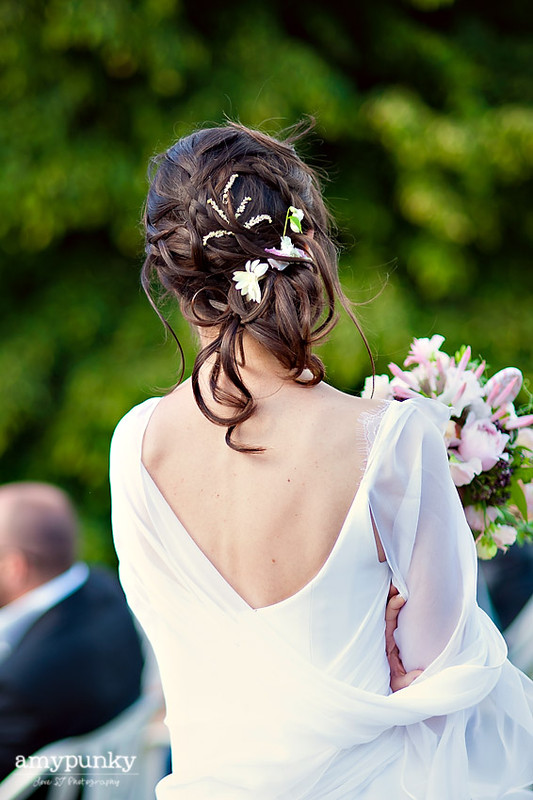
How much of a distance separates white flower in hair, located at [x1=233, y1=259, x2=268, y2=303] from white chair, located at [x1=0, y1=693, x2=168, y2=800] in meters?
2.18

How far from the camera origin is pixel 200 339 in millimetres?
1571

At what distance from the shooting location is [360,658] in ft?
4.77

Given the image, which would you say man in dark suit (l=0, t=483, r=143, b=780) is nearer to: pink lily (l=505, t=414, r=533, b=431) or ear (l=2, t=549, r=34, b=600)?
ear (l=2, t=549, r=34, b=600)

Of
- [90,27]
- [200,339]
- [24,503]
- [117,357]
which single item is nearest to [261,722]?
[200,339]

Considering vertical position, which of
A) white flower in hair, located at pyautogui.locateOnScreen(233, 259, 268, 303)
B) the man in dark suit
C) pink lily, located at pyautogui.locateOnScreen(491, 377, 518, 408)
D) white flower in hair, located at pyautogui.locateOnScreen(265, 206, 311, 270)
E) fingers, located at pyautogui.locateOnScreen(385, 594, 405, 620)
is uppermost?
white flower in hair, located at pyautogui.locateOnScreen(265, 206, 311, 270)

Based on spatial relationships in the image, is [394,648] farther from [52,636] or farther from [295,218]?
[52,636]

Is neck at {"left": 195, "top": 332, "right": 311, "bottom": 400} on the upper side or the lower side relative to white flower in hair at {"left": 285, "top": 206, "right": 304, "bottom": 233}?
lower

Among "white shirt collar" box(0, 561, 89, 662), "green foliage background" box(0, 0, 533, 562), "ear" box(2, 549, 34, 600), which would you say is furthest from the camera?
"green foliage background" box(0, 0, 533, 562)

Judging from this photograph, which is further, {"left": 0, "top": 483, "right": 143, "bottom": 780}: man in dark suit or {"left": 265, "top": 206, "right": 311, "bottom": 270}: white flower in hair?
{"left": 0, "top": 483, "right": 143, "bottom": 780}: man in dark suit

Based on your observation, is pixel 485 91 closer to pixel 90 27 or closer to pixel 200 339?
pixel 90 27

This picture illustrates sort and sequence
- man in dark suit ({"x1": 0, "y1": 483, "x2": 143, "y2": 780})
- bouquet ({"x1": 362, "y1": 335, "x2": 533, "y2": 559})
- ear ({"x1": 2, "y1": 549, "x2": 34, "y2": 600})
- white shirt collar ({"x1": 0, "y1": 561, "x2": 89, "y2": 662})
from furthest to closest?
ear ({"x1": 2, "y1": 549, "x2": 34, "y2": 600})
white shirt collar ({"x1": 0, "y1": 561, "x2": 89, "y2": 662})
man in dark suit ({"x1": 0, "y1": 483, "x2": 143, "y2": 780})
bouquet ({"x1": 362, "y1": 335, "x2": 533, "y2": 559})

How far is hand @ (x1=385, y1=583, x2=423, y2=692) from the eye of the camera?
1.49 m

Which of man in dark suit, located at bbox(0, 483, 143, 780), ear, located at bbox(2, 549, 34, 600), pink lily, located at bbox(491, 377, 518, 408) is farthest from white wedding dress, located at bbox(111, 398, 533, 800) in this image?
ear, located at bbox(2, 549, 34, 600)

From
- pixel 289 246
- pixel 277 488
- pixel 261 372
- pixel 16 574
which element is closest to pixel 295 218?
pixel 289 246
